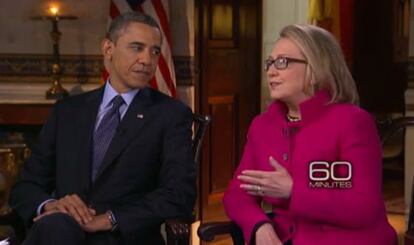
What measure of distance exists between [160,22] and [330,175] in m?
2.22

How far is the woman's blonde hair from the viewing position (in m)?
2.01

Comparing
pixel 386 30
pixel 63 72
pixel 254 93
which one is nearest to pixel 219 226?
pixel 63 72

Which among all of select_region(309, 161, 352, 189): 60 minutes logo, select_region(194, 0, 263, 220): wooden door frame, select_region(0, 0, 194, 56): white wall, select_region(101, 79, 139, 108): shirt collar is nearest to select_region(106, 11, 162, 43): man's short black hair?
select_region(101, 79, 139, 108): shirt collar

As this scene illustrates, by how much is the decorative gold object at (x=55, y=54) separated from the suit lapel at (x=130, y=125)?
1.81 metres

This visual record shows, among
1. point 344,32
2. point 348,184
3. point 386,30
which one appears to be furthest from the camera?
point 386,30

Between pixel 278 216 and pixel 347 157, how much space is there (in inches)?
11.8

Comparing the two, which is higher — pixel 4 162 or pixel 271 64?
pixel 271 64

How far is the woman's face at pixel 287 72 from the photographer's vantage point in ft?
6.61

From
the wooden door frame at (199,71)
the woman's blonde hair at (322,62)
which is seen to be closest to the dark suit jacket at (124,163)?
the woman's blonde hair at (322,62)

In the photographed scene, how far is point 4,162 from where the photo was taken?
112 inches

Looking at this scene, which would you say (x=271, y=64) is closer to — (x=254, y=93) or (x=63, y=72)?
(x=63, y=72)

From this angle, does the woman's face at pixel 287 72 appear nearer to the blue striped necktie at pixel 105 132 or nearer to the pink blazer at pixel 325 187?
the pink blazer at pixel 325 187

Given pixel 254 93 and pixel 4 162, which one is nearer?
pixel 4 162

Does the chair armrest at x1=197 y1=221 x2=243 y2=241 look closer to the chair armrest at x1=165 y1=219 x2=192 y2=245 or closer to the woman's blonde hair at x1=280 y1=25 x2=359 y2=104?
the chair armrest at x1=165 y1=219 x2=192 y2=245
